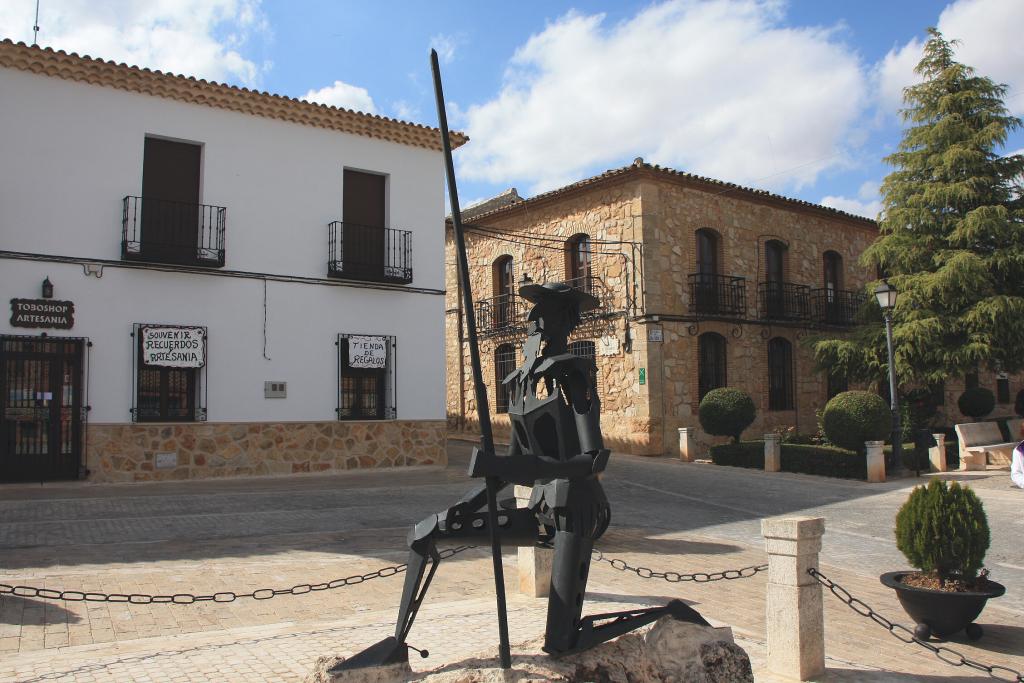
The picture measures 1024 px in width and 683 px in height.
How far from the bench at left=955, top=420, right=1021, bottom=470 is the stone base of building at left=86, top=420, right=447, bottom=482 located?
33.3ft

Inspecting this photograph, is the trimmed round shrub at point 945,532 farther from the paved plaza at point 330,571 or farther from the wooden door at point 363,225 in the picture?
the wooden door at point 363,225

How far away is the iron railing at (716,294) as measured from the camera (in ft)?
63.1

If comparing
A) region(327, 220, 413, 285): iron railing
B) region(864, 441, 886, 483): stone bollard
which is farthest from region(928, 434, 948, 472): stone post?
region(327, 220, 413, 285): iron railing

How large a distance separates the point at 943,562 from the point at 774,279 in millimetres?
16979

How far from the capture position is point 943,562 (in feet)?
17.7

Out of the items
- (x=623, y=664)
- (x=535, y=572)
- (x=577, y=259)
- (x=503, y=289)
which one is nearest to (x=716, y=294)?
(x=577, y=259)

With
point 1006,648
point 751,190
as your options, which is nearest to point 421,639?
point 1006,648

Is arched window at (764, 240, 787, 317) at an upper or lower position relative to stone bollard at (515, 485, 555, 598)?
upper

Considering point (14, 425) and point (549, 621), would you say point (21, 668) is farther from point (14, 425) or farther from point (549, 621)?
point (14, 425)

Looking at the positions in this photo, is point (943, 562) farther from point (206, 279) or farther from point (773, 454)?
point (206, 279)

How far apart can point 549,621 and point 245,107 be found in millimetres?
12459

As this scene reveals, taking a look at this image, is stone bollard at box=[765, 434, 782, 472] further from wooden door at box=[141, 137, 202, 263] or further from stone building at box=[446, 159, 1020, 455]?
wooden door at box=[141, 137, 202, 263]

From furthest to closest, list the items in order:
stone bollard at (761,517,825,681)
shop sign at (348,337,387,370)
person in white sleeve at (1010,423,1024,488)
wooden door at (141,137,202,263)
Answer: shop sign at (348,337,387,370)
wooden door at (141,137,202,263)
person in white sleeve at (1010,423,1024,488)
stone bollard at (761,517,825,681)

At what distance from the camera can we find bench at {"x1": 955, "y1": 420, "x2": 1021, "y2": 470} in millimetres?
15500
